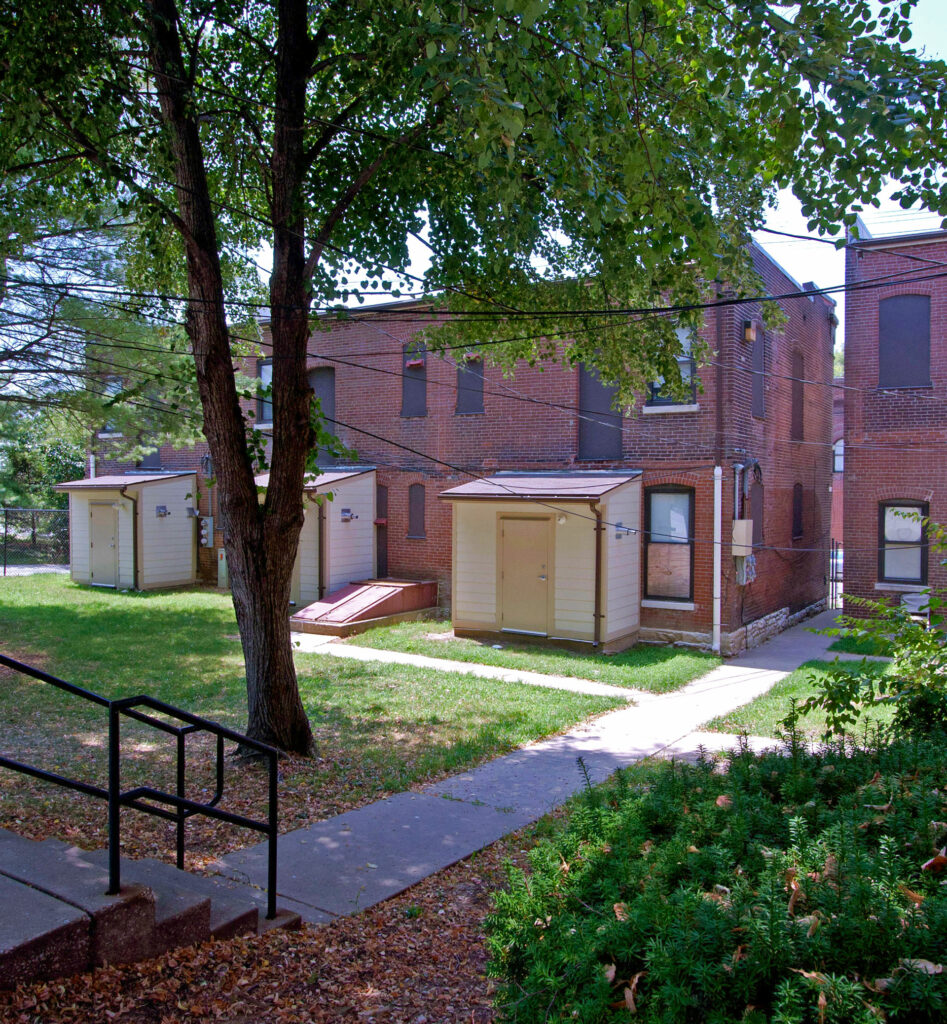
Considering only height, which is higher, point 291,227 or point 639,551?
point 291,227

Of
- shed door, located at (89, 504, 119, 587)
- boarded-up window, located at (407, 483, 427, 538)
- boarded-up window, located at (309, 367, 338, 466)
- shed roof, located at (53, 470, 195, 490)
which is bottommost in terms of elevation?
shed door, located at (89, 504, 119, 587)

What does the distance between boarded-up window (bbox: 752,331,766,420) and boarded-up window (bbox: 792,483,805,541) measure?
10.7ft

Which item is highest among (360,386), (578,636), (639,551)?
(360,386)

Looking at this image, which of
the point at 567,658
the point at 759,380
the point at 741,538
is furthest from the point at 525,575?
the point at 759,380

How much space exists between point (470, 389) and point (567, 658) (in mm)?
6438

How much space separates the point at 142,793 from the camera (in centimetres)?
384

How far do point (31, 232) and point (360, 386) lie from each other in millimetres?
9911

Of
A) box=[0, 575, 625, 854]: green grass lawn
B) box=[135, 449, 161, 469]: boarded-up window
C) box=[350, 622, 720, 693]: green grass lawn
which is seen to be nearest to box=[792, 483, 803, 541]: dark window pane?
box=[350, 622, 720, 693]: green grass lawn

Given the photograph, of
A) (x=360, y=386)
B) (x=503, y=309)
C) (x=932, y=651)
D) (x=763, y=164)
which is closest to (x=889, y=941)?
(x=932, y=651)

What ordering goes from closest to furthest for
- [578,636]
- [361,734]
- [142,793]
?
[142,793]
[361,734]
[578,636]

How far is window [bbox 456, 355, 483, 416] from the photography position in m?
17.7

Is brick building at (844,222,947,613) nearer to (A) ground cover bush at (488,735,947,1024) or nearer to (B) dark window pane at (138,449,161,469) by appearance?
(A) ground cover bush at (488,735,947,1024)

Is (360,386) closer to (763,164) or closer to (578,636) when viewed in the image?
(578,636)

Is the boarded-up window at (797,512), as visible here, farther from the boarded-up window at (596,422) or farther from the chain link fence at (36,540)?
the chain link fence at (36,540)
